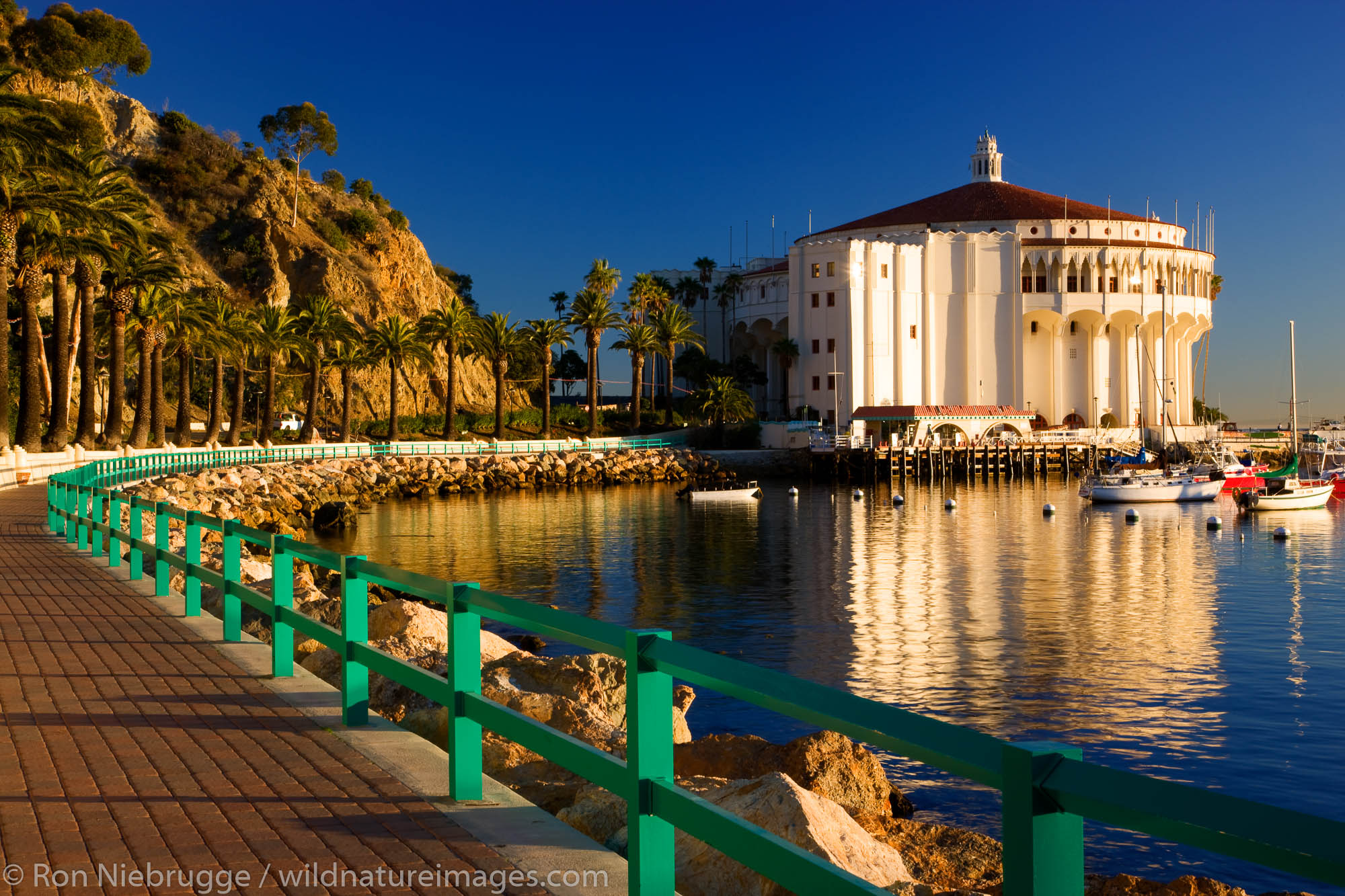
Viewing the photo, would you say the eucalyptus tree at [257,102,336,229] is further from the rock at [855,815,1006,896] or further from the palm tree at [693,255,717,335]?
the rock at [855,815,1006,896]

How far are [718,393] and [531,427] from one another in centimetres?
1774

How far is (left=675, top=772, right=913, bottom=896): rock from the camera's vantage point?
23.7 ft

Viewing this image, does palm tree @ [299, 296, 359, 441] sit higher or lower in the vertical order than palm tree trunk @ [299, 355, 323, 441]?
higher

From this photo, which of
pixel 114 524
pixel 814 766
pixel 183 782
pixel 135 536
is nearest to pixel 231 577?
pixel 183 782

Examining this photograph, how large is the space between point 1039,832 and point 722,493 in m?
67.9

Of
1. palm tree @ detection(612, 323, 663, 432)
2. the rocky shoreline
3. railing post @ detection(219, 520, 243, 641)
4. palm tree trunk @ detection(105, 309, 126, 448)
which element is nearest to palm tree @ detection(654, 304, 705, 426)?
palm tree @ detection(612, 323, 663, 432)

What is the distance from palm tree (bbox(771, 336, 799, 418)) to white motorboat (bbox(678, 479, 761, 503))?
36.7 meters

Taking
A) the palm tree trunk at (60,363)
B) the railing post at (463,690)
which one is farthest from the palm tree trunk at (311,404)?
the railing post at (463,690)

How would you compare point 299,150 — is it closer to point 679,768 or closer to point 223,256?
point 223,256

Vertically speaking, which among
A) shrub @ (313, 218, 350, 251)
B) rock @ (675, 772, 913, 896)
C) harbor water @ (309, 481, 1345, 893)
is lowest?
harbor water @ (309, 481, 1345, 893)

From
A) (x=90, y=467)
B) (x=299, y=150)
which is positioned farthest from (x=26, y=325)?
(x=299, y=150)

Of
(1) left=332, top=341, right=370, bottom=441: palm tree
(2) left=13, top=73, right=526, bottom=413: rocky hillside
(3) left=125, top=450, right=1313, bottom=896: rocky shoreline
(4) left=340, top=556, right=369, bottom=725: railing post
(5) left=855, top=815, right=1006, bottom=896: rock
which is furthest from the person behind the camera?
(2) left=13, top=73, right=526, bottom=413: rocky hillside

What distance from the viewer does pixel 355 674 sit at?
28.8 feet

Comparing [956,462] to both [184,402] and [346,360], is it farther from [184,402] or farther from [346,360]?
[184,402]
